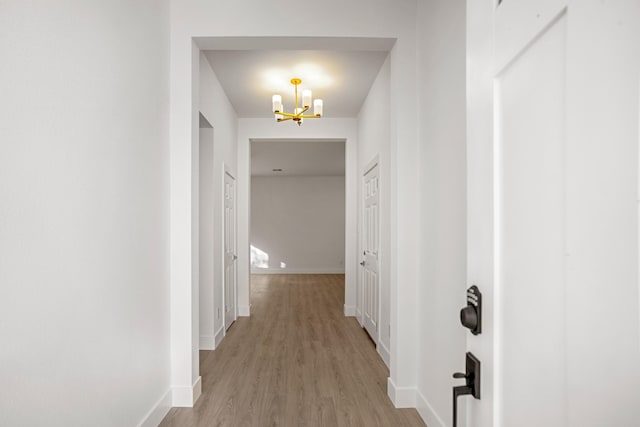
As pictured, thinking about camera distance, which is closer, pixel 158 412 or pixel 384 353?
pixel 158 412

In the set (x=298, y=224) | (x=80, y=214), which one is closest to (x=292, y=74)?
(x=80, y=214)

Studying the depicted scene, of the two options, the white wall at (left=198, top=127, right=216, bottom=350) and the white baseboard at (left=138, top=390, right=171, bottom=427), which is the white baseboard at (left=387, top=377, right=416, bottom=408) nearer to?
the white baseboard at (left=138, top=390, right=171, bottom=427)

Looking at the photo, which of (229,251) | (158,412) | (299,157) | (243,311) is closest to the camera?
(158,412)

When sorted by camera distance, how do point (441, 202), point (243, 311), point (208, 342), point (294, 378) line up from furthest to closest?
point (243, 311) → point (208, 342) → point (294, 378) → point (441, 202)

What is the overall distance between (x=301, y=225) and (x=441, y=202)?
9.16 metres

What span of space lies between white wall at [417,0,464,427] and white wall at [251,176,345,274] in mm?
8635

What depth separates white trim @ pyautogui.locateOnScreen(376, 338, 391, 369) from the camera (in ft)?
11.8

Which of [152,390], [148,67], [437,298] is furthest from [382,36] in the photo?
[152,390]

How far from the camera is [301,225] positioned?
37.4ft

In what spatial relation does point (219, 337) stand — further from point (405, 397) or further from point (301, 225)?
point (301, 225)

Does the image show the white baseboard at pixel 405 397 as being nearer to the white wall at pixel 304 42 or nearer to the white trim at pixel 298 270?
the white wall at pixel 304 42

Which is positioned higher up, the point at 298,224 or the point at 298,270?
the point at 298,224

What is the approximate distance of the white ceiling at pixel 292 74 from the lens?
3701 millimetres

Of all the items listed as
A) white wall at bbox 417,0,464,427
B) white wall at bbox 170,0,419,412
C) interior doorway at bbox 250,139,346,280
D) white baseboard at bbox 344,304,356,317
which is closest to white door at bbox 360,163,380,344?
white baseboard at bbox 344,304,356,317
